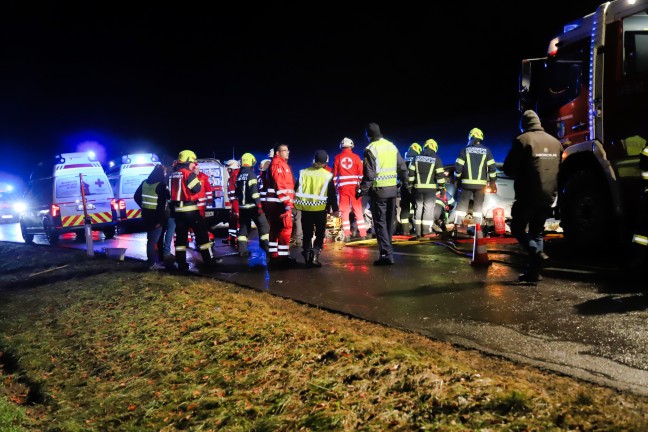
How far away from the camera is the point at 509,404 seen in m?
2.34

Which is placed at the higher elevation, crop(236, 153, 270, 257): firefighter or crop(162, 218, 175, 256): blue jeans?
crop(236, 153, 270, 257): firefighter

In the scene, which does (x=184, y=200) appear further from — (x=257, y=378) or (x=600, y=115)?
(x=600, y=115)

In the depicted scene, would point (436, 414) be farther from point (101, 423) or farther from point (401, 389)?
point (101, 423)

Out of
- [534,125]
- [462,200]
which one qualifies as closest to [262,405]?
[534,125]

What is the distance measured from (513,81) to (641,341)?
2115cm

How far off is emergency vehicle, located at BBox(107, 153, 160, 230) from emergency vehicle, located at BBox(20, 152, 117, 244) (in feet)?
1.12

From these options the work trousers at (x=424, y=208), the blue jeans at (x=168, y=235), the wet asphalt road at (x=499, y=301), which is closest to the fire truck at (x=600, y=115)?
the wet asphalt road at (x=499, y=301)

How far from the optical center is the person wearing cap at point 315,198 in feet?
22.5

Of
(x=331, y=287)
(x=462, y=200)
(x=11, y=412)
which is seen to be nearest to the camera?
(x=11, y=412)

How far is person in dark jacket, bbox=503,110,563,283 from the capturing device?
4.97m

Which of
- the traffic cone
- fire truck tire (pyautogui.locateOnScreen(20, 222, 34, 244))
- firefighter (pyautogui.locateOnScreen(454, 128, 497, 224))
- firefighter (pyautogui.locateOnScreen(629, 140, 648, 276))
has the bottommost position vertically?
fire truck tire (pyautogui.locateOnScreen(20, 222, 34, 244))

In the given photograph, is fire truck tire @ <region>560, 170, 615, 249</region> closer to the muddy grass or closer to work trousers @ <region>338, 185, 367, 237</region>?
the muddy grass

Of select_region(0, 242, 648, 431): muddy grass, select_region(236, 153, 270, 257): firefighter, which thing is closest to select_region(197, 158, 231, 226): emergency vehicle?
select_region(236, 153, 270, 257): firefighter

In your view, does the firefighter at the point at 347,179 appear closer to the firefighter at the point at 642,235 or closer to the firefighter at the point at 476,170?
the firefighter at the point at 476,170
